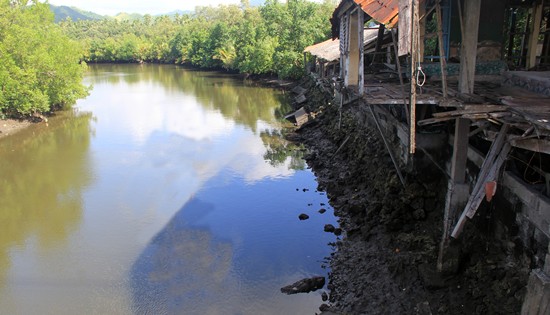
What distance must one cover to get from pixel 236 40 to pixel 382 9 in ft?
147

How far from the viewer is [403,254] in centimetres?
857

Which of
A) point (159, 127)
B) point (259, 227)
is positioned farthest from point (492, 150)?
point (159, 127)

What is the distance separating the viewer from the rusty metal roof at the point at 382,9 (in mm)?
7746

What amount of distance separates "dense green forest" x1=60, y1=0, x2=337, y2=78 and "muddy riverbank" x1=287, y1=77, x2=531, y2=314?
80.7 ft

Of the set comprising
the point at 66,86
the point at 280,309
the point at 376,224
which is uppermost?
the point at 66,86

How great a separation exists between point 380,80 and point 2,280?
10.3 metres

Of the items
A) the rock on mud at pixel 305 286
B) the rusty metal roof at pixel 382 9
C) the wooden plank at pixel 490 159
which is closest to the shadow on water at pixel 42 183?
the rock on mud at pixel 305 286

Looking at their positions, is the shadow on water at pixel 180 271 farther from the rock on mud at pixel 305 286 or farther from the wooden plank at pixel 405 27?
the wooden plank at pixel 405 27

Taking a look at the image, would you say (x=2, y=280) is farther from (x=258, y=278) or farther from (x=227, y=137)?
(x=227, y=137)

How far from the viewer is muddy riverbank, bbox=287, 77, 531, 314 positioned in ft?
22.2

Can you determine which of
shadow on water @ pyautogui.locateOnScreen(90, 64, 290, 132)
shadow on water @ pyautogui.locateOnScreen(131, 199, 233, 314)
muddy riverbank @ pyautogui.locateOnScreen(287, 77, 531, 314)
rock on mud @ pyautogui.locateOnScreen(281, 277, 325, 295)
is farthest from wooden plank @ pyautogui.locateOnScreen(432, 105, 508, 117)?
shadow on water @ pyautogui.locateOnScreen(90, 64, 290, 132)

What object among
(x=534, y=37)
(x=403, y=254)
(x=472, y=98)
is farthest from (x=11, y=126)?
(x=534, y=37)

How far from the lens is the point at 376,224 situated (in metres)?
10.3

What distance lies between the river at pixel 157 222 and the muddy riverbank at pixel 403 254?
689 millimetres
